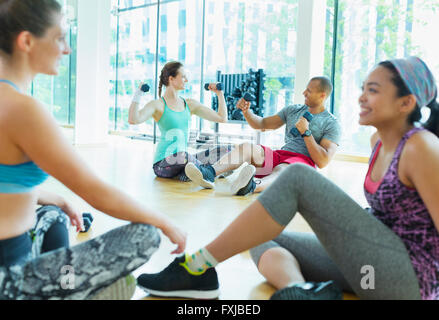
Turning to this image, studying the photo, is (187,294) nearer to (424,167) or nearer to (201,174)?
(424,167)

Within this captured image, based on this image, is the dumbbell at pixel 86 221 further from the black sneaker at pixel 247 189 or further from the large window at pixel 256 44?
the large window at pixel 256 44

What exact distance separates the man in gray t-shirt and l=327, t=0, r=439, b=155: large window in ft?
9.61

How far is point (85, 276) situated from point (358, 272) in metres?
0.71

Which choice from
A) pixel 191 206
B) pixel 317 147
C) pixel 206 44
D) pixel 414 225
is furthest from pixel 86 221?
pixel 206 44

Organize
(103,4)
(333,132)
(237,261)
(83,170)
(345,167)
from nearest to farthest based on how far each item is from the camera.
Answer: (83,170)
(237,261)
(333,132)
(345,167)
(103,4)

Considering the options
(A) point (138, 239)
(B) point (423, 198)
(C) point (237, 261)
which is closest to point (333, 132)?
(C) point (237, 261)

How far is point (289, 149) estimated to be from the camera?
3.61m

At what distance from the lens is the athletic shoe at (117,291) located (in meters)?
1.11

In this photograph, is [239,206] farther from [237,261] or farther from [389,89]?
[389,89]

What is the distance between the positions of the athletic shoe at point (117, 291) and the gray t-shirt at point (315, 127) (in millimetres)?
2526

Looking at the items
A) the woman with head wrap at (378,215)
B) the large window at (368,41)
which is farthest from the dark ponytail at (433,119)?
the large window at (368,41)

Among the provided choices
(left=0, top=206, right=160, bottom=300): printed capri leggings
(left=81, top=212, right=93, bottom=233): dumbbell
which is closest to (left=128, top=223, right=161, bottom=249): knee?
(left=0, top=206, right=160, bottom=300): printed capri leggings

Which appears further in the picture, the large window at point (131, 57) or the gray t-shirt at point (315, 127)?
the large window at point (131, 57)
